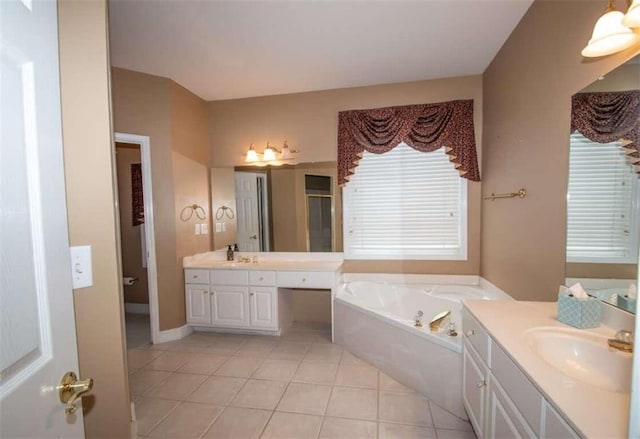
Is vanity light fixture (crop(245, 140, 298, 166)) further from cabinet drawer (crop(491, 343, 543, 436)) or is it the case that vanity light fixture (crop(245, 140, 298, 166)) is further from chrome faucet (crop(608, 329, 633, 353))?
chrome faucet (crop(608, 329, 633, 353))

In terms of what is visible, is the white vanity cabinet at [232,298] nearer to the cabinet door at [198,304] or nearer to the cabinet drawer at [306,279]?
the cabinet door at [198,304]

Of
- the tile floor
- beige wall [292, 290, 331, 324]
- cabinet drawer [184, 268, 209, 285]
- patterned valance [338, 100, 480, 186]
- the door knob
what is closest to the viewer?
the door knob

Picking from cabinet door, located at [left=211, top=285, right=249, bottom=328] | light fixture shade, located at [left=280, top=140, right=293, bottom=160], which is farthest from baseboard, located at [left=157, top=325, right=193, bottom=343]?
light fixture shade, located at [left=280, top=140, right=293, bottom=160]

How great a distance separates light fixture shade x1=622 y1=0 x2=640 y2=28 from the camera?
109 centimetres

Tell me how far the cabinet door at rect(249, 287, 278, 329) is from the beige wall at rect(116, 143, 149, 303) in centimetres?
183

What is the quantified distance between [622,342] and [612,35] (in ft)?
3.97

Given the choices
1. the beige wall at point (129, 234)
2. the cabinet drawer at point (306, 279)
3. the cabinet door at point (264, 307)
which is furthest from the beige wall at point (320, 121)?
the beige wall at point (129, 234)

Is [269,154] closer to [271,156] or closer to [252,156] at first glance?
[271,156]

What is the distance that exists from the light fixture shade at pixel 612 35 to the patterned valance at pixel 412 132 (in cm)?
180

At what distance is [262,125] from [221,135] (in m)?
0.55

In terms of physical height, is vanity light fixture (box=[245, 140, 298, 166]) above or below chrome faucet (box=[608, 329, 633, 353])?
above

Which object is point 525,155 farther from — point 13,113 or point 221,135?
point 221,135

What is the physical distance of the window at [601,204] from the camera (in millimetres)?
1230

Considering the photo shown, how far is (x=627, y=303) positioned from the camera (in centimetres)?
127
